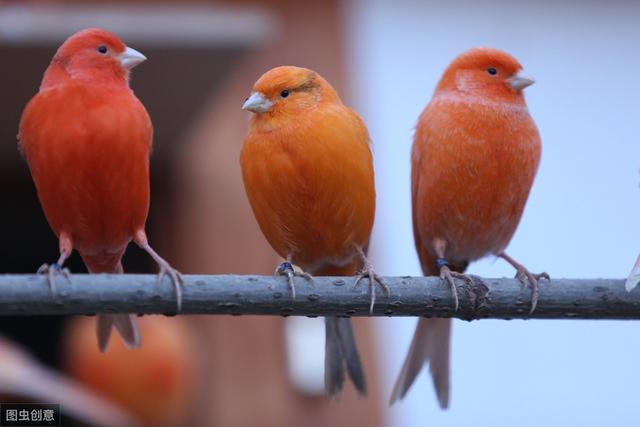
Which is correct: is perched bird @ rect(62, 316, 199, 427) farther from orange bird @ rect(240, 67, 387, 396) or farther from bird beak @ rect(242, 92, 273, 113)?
bird beak @ rect(242, 92, 273, 113)

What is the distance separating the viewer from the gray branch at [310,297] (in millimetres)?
3500

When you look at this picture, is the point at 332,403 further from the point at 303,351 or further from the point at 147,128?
the point at 147,128

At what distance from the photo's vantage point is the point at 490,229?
5.17 m


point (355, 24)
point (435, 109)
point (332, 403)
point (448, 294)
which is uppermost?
point (355, 24)

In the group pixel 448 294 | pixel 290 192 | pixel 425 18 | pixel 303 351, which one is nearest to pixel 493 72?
pixel 290 192

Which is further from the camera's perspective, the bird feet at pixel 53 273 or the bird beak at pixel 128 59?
the bird beak at pixel 128 59

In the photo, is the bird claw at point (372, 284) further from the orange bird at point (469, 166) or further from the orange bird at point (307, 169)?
the orange bird at point (469, 166)

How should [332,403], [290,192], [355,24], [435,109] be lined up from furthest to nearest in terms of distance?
[355,24] → [332,403] → [435,109] → [290,192]

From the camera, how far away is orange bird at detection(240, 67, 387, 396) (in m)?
4.58

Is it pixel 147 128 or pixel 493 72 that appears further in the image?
pixel 493 72

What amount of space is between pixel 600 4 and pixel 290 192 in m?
5.12

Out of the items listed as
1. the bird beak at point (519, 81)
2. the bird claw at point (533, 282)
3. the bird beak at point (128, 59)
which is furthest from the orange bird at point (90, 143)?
the bird beak at point (519, 81)

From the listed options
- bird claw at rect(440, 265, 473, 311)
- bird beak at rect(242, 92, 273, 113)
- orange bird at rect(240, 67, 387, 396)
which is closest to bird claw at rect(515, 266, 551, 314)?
bird claw at rect(440, 265, 473, 311)

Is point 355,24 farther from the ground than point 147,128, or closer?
farther from the ground
